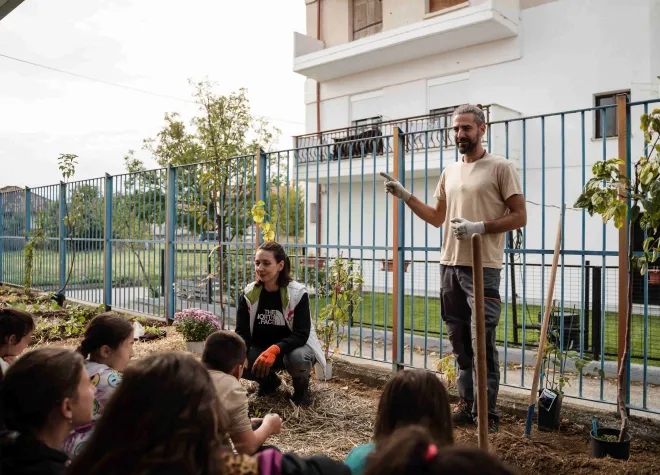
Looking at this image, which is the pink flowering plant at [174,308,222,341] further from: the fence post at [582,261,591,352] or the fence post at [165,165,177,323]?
the fence post at [582,261,591,352]

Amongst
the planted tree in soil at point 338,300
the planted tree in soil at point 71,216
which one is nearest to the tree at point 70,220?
the planted tree in soil at point 71,216

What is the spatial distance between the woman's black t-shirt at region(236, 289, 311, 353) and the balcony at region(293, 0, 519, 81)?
1067 centimetres

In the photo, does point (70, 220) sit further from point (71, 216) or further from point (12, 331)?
point (12, 331)

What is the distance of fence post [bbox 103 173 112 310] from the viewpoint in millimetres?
8586

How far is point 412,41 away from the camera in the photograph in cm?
1412

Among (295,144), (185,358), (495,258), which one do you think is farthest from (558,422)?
(295,144)

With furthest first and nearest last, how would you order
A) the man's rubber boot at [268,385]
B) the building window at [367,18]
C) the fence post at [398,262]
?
the building window at [367,18] → the fence post at [398,262] → the man's rubber boot at [268,385]

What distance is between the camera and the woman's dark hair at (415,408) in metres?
1.71

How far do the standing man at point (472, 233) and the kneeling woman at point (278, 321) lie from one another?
1.05m

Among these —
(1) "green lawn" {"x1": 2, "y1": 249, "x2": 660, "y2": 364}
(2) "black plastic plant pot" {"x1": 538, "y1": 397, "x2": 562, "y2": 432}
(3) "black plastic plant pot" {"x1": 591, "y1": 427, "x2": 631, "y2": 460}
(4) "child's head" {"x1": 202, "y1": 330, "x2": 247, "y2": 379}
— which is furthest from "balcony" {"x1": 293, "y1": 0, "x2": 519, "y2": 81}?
(4) "child's head" {"x1": 202, "y1": 330, "x2": 247, "y2": 379}

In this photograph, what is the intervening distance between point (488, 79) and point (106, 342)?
12748mm

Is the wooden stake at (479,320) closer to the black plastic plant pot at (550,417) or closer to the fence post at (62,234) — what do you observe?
the black plastic plant pot at (550,417)

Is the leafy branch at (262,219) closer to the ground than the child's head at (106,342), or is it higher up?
higher up

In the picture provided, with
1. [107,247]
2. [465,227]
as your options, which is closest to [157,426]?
[465,227]
